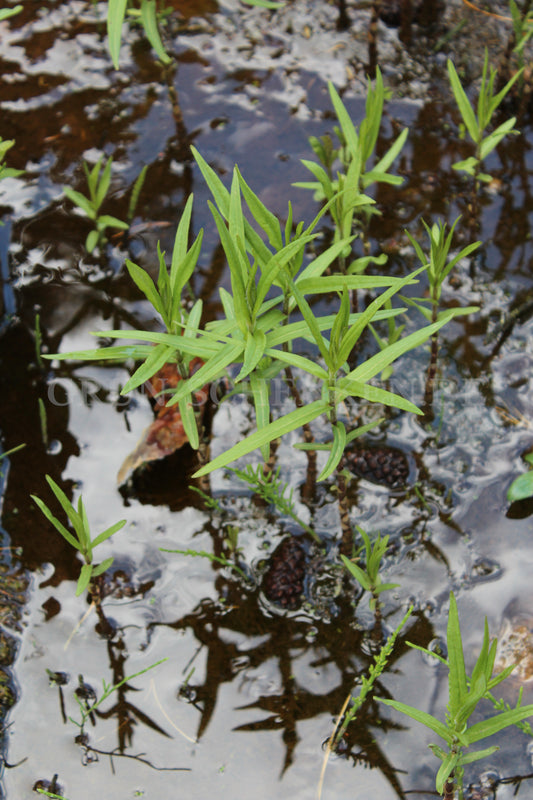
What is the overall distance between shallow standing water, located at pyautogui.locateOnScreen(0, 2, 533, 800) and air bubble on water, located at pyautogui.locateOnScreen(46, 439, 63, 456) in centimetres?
2

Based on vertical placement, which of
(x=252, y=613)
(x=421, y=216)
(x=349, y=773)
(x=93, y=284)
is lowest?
(x=349, y=773)

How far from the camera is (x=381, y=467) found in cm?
313

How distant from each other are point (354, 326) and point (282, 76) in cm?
285

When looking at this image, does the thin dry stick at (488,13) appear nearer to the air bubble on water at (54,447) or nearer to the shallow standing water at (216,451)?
the shallow standing water at (216,451)

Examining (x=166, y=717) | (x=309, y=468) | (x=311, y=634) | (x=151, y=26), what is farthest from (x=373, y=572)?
(x=151, y=26)

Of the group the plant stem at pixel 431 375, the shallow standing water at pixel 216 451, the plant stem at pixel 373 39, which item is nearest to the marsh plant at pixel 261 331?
the plant stem at pixel 431 375

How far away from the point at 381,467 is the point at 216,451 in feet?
2.53

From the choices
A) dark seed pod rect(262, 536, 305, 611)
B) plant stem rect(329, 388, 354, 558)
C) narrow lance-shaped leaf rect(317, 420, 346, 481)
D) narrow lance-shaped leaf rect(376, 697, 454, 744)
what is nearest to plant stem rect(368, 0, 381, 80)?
plant stem rect(329, 388, 354, 558)

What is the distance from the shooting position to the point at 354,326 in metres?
2.19

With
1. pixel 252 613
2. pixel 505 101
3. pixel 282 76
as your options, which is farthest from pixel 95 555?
pixel 505 101

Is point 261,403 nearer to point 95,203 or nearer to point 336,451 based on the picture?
point 336,451

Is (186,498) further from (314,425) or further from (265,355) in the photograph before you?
(265,355)

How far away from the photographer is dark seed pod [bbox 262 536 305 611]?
113 inches

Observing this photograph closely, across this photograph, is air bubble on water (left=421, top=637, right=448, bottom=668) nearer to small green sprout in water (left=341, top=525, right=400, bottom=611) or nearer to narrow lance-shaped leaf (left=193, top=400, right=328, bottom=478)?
small green sprout in water (left=341, top=525, right=400, bottom=611)
